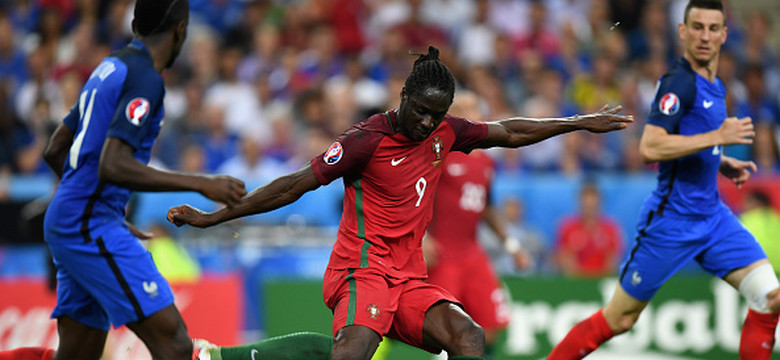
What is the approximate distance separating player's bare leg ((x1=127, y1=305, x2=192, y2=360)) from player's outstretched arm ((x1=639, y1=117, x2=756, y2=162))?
3.22 metres

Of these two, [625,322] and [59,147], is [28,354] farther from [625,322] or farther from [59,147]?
[625,322]

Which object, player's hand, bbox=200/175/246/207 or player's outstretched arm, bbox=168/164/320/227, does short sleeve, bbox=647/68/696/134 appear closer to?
player's outstretched arm, bbox=168/164/320/227

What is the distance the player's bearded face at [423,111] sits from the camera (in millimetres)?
5324

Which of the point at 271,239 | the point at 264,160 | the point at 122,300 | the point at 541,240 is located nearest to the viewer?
the point at 122,300

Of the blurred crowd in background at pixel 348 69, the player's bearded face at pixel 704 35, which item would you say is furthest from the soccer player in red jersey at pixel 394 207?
the blurred crowd in background at pixel 348 69

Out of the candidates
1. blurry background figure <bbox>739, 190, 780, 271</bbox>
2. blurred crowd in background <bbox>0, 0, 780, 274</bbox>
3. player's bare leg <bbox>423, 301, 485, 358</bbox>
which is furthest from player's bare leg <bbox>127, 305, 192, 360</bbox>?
blurry background figure <bbox>739, 190, 780, 271</bbox>

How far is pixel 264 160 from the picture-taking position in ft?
41.2

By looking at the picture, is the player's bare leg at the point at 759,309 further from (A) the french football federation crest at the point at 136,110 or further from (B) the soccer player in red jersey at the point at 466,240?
(A) the french football federation crest at the point at 136,110

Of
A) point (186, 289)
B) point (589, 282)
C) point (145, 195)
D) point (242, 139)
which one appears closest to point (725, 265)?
point (589, 282)

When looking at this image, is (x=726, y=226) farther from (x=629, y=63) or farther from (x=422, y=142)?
(x=629, y=63)

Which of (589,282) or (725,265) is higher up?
(725,265)

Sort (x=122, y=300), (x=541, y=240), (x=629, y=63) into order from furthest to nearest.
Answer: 1. (x=629, y=63)
2. (x=541, y=240)
3. (x=122, y=300)

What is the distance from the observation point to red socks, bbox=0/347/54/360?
5.83 m

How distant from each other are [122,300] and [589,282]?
5929mm
